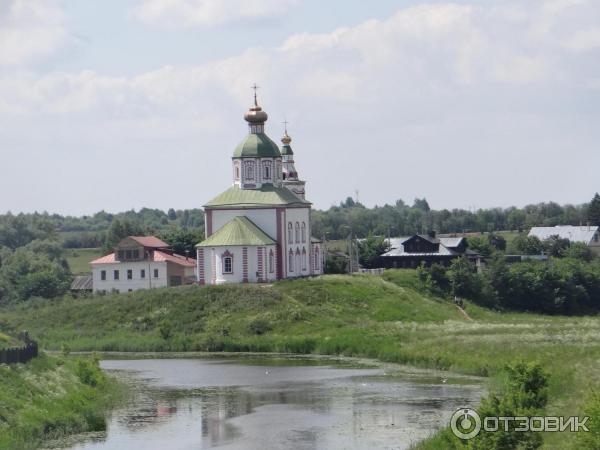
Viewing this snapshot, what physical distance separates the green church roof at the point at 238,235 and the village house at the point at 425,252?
61.1 feet

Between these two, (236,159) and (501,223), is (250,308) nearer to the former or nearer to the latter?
(236,159)

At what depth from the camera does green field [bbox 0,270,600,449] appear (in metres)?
54.3

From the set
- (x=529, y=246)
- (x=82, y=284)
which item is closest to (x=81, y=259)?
(x=82, y=284)

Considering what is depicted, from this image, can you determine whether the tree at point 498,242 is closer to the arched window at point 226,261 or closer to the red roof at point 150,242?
the red roof at point 150,242

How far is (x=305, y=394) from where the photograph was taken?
4591 centimetres

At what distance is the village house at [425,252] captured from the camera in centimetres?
9088

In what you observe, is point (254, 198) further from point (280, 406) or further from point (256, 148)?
point (280, 406)

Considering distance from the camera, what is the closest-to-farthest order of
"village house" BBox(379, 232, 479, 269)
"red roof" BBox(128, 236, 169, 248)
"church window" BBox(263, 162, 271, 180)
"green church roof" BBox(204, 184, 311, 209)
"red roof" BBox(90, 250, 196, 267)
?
1. "green church roof" BBox(204, 184, 311, 209)
2. "church window" BBox(263, 162, 271, 180)
3. "red roof" BBox(90, 250, 196, 267)
4. "red roof" BBox(128, 236, 169, 248)
5. "village house" BBox(379, 232, 479, 269)

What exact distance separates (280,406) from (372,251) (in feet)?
163

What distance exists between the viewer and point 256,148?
255 ft

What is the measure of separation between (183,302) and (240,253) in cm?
531

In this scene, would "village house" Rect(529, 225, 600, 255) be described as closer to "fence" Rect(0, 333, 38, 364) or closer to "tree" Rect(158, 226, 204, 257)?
"tree" Rect(158, 226, 204, 257)

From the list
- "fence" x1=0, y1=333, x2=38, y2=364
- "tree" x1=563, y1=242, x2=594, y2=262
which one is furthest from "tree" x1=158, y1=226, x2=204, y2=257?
"fence" x1=0, y1=333, x2=38, y2=364

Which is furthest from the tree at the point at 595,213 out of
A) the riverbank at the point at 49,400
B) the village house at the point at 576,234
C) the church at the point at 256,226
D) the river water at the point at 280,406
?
the riverbank at the point at 49,400
